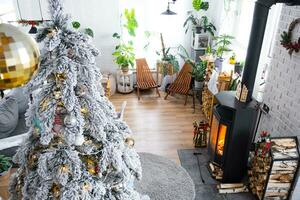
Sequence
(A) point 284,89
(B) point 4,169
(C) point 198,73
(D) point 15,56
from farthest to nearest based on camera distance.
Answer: (C) point 198,73 → (A) point 284,89 → (B) point 4,169 → (D) point 15,56

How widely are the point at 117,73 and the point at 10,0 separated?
2.48m

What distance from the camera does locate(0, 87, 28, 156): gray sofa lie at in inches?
111

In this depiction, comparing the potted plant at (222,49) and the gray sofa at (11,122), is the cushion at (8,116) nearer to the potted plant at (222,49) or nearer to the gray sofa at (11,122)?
the gray sofa at (11,122)

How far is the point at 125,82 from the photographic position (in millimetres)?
5445

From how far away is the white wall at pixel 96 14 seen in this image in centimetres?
489

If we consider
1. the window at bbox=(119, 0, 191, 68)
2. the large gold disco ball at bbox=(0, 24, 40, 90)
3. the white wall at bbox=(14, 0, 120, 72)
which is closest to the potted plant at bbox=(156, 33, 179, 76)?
the window at bbox=(119, 0, 191, 68)

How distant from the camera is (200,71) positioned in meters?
4.69

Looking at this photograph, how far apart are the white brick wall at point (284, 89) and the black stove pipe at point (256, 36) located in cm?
41

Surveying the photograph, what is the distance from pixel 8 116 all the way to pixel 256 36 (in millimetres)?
2974

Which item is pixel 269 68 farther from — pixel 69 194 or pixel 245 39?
pixel 69 194

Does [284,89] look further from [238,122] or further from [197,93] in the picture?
[197,93]

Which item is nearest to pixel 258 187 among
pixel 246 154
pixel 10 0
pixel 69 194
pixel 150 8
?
pixel 246 154

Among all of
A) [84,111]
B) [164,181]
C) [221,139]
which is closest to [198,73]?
[221,139]

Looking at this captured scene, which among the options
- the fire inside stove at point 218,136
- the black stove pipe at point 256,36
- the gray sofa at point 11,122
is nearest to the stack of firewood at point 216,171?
the fire inside stove at point 218,136
